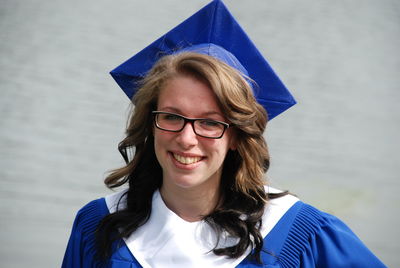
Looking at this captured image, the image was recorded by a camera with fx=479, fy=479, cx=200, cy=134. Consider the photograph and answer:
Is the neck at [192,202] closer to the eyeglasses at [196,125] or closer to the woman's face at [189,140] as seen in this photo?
the woman's face at [189,140]

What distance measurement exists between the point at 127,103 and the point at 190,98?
10.5 feet

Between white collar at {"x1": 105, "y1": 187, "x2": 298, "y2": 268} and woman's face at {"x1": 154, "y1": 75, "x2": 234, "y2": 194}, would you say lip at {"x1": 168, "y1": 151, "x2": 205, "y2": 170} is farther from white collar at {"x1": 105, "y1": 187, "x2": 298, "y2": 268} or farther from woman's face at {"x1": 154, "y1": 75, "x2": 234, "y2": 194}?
white collar at {"x1": 105, "y1": 187, "x2": 298, "y2": 268}

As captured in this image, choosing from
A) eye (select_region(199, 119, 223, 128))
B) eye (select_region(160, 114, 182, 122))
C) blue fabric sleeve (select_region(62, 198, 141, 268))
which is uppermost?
eye (select_region(160, 114, 182, 122))

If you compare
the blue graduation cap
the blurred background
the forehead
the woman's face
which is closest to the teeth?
the woman's face

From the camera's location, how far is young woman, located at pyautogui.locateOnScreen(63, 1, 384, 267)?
1156mm

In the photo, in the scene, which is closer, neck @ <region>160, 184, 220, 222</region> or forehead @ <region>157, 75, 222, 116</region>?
forehead @ <region>157, 75, 222, 116</region>

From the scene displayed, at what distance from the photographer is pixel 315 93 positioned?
4.25m

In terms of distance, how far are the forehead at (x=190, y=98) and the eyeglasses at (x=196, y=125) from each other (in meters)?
0.02

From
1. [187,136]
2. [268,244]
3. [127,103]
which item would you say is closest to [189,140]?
[187,136]

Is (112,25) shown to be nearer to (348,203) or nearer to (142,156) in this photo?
(348,203)

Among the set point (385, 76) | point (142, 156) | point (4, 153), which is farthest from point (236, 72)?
point (385, 76)

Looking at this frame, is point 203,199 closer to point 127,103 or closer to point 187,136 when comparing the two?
point 187,136

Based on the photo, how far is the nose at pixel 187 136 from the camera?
1.13 metres

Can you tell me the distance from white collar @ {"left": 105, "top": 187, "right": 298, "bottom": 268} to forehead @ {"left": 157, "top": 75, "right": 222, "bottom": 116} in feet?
0.98
